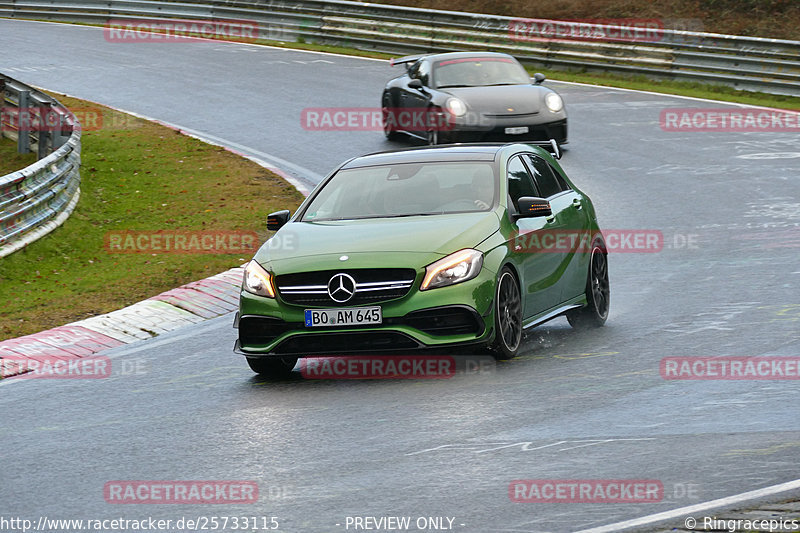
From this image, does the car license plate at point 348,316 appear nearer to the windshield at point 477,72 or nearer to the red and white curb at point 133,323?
the red and white curb at point 133,323

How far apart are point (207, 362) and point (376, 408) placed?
93.1 inches

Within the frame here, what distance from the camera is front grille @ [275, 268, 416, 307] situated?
29.7ft

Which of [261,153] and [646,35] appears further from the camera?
[646,35]

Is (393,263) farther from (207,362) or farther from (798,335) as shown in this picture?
(798,335)

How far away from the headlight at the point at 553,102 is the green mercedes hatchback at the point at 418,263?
932 cm

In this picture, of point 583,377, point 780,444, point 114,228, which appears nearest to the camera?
point 780,444

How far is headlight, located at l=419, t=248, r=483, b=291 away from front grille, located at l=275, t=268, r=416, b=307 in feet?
0.40

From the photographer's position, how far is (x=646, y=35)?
29.3 meters

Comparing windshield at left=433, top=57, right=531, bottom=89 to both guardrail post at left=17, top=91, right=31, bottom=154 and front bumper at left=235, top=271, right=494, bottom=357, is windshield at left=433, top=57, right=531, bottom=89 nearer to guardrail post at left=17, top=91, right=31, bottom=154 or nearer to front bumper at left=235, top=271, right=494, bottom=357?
guardrail post at left=17, top=91, right=31, bottom=154

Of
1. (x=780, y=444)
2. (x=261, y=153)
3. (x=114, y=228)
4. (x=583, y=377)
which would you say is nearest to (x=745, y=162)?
(x=261, y=153)

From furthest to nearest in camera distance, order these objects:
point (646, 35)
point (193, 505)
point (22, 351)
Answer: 1. point (646, 35)
2. point (22, 351)
3. point (193, 505)
